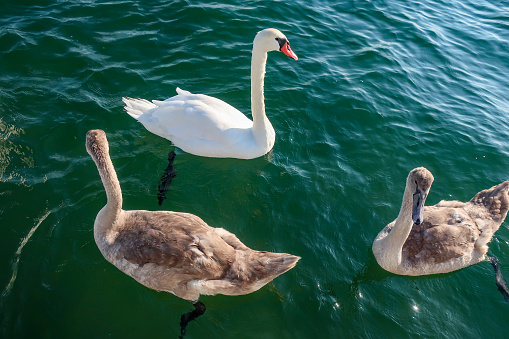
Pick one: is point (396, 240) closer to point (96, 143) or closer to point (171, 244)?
point (171, 244)

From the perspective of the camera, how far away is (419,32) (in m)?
12.6

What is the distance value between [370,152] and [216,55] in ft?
16.4

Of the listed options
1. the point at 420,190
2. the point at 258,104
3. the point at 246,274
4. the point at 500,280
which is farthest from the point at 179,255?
the point at 500,280

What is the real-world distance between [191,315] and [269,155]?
3.87 meters

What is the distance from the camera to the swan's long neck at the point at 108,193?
5.27m

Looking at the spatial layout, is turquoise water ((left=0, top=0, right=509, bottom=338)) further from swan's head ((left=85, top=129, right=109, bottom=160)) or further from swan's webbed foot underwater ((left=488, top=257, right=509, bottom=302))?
swan's head ((left=85, top=129, right=109, bottom=160))

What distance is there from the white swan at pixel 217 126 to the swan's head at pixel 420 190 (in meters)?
3.14

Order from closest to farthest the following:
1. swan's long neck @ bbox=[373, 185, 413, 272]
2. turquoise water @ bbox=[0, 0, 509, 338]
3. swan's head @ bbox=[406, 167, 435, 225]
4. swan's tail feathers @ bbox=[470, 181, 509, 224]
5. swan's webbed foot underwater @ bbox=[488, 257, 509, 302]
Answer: swan's head @ bbox=[406, 167, 435, 225]
turquoise water @ bbox=[0, 0, 509, 338]
swan's long neck @ bbox=[373, 185, 413, 272]
swan's webbed foot underwater @ bbox=[488, 257, 509, 302]
swan's tail feathers @ bbox=[470, 181, 509, 224]

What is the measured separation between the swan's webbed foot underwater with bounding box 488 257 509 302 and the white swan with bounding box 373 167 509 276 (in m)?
0.32

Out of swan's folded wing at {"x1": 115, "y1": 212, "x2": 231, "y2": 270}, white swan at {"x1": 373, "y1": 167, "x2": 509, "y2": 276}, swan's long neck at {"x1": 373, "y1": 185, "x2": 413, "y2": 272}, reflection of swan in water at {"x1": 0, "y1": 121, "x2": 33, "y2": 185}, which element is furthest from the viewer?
reflection of swan in water at {"x1": 0, "y1": 121, "x2": 33, "y2": 185}

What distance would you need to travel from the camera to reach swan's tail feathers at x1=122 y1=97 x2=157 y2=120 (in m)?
8.05

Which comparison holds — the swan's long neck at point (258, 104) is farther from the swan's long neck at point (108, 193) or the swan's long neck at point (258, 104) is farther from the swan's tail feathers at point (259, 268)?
the swan's long neck at point (108, 193)

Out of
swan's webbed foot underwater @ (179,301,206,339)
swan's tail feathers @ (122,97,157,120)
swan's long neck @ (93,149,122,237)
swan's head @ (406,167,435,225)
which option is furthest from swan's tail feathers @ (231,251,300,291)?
swan's tail feathers @ (122,97,157,120)

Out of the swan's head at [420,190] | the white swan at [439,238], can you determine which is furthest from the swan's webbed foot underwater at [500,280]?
the swan's head at [420,190]
